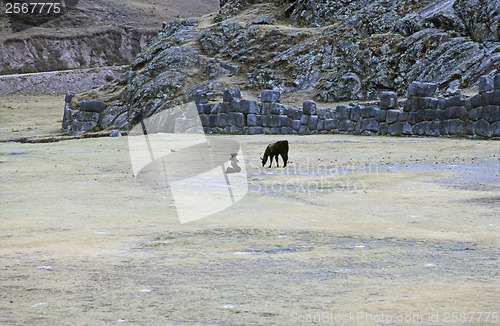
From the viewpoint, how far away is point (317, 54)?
30.9 meters

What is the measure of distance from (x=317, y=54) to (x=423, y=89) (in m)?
11.3

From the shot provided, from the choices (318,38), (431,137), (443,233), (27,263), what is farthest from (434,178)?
(318,38)

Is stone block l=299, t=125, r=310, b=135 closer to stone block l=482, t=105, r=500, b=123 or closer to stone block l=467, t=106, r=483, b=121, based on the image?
stone block l=467, t=106, r=483, b=121

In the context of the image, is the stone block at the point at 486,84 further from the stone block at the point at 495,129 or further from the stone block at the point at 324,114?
the stone block at the point at 324,114

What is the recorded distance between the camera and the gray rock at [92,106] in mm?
31155

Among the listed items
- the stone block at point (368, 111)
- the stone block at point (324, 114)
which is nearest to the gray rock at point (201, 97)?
the stone block at point (324, 114)

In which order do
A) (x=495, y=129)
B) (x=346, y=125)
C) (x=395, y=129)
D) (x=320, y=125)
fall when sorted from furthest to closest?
(x=320, y=125) < (x=346, y=125) < (x=395, y=129) < (x=495, y=129)

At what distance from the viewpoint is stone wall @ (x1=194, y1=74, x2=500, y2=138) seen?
18.2m

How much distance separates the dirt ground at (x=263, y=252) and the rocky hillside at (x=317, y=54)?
14.3m

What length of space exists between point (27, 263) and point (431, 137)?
16318 millimetres

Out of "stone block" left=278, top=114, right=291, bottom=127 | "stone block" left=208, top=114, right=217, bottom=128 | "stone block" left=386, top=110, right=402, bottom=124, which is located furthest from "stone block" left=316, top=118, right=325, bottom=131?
"stone block" left=208, top=114, right=217, bottom=128

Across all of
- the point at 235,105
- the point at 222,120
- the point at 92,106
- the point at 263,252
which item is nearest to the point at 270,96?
the point at 235,105

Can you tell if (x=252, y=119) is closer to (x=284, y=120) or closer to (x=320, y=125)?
(x=284, y=120)

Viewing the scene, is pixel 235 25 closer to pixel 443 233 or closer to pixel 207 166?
pixel 207 166
